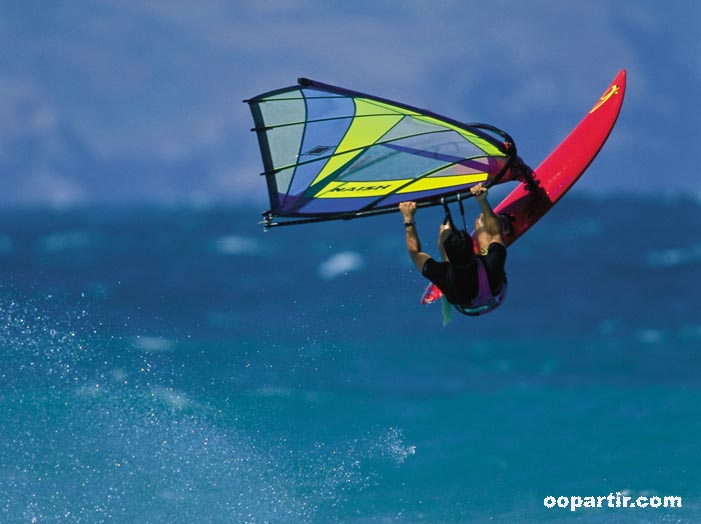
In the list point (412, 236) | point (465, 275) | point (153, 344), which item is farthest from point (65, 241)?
point (465, 275)

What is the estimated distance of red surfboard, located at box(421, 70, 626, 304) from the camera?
668 cm

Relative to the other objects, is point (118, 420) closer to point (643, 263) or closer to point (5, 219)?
point (5, 219)

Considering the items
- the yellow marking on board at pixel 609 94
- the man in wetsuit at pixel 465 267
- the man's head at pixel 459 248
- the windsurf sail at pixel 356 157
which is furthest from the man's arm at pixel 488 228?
the yellow marking on board at pixel 609 94

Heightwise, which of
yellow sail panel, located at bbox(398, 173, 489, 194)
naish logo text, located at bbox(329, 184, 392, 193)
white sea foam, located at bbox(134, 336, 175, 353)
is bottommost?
yellow sail panel, located at bbox(398, 173, 489, 194)

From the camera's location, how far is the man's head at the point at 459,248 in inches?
231

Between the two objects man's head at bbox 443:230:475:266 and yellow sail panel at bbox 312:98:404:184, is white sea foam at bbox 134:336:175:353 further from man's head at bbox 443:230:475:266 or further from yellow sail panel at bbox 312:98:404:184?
man's head at bbox 443:230:475:266

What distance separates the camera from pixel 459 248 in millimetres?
5867

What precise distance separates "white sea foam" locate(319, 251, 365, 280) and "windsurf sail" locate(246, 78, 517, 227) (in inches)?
211

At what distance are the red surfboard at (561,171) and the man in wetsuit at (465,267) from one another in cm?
60

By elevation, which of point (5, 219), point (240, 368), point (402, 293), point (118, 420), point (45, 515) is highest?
point (5, 219)

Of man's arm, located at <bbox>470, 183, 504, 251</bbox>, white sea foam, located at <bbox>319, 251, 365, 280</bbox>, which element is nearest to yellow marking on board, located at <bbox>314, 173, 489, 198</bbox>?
man's arm, located at <bbox>470, 183, 504, 251</bbox>

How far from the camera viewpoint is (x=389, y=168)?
650cm

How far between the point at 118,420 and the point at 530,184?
389cm

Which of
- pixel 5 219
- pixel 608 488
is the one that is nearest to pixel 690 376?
pixel 608 488
